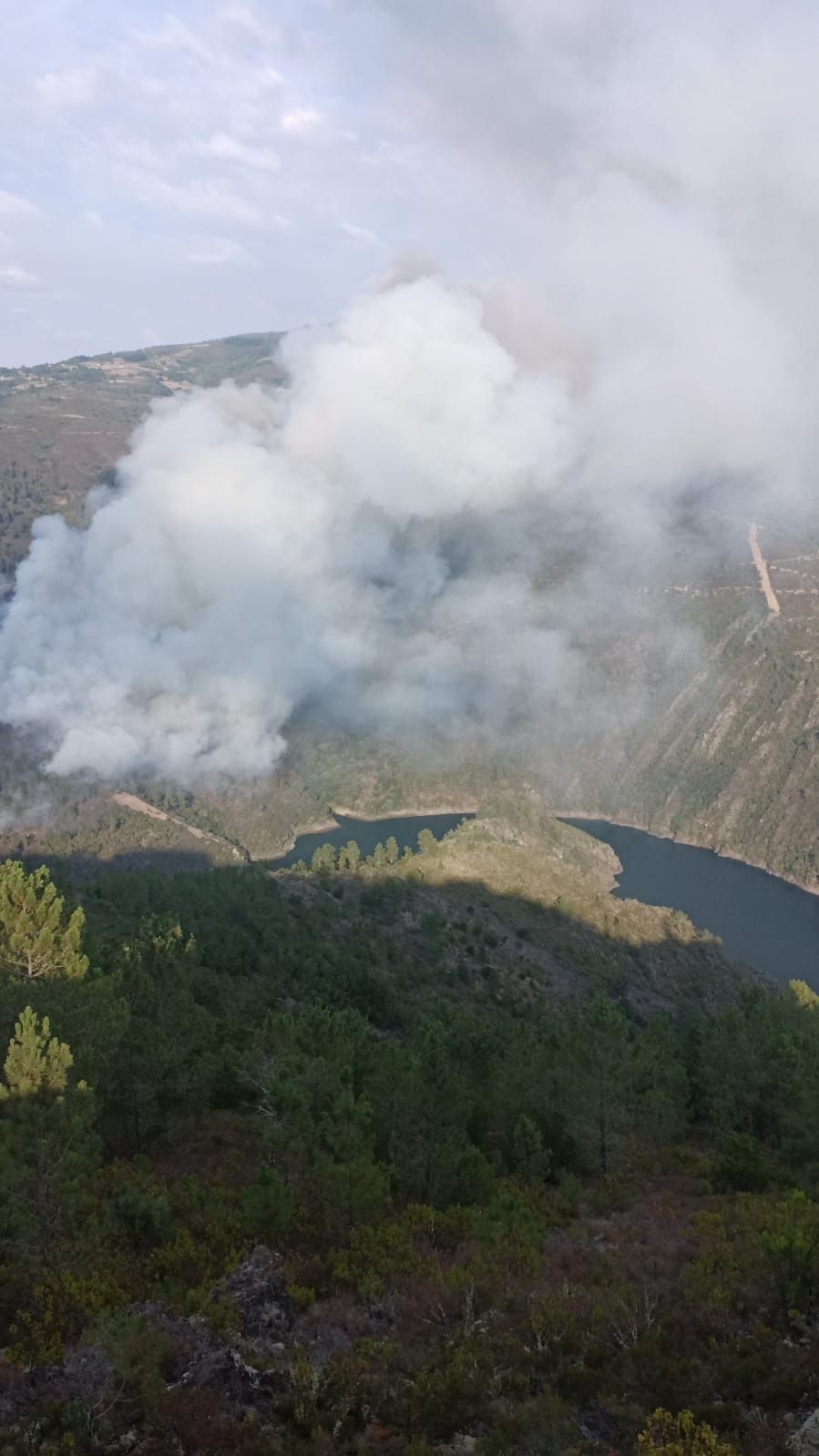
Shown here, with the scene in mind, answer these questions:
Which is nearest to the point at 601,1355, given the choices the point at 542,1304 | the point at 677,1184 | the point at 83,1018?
the point at 542,1304

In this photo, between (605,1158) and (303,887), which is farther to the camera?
(303,887)

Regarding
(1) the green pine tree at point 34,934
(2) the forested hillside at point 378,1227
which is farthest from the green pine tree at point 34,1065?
(1) the green pine tree at point 34,934

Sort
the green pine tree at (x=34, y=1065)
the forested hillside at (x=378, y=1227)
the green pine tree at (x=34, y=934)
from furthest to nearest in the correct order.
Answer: the green pine tree at (x=34, y=934) → the green pine tree at (x=34, y=1065) → the forested hillside at (x=378, y=1227)

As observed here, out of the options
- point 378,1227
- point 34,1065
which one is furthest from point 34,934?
point 378,1227

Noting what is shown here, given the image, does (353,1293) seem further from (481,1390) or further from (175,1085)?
(175,1085)

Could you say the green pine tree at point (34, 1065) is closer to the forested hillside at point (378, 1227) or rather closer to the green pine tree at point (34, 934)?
the forested hillside at point (378, 1227)

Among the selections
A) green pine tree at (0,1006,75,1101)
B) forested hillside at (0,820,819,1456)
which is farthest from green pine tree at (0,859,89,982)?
green pine tree at (0,1006,75,1101)

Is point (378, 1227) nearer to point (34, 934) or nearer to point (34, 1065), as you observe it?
point (34, 1065)

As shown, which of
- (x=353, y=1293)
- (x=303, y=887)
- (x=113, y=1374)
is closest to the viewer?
(x=113, y=1374)
